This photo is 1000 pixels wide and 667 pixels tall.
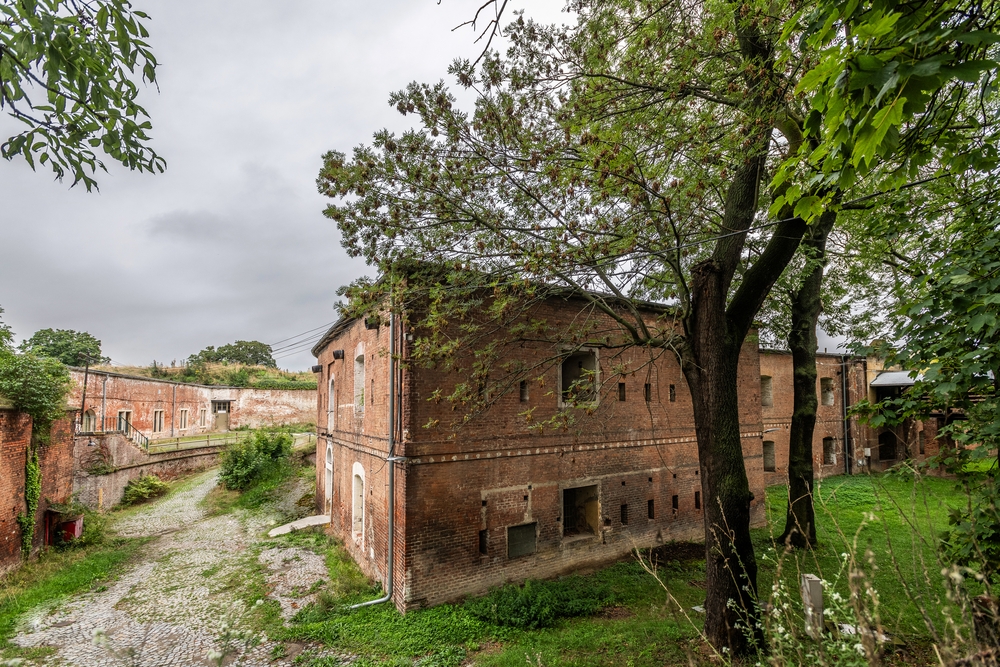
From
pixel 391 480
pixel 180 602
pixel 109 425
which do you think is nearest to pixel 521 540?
pixel 391 480

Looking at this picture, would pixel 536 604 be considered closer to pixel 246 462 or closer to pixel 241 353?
pixel 246 462

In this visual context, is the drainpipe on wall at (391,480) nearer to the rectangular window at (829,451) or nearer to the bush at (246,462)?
the bush at (246,462)

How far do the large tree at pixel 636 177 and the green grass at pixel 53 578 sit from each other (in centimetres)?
909

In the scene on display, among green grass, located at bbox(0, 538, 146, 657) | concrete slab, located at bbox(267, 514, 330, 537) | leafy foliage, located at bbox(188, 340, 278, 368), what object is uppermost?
leafy foliage, located at bbox(188, 340, 278, 368)

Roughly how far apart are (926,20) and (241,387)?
3813 centimetres

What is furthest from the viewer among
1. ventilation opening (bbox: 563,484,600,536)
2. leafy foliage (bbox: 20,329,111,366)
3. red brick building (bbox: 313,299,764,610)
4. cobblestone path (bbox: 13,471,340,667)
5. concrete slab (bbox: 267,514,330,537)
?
leafy foliage (bbox: 20,329,111,366)

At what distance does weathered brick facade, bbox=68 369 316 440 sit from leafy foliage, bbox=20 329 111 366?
1073 centimetres

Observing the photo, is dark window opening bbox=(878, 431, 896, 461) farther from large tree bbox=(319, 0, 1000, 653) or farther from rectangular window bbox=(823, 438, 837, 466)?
large tree bbox=(319, 0, 1000, 653)

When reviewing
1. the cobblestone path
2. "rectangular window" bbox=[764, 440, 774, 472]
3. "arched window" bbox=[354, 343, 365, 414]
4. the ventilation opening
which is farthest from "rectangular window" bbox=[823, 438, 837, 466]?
the cobblestone path

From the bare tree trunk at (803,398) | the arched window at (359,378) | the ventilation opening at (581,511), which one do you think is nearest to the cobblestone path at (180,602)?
the arched window at (359,378)

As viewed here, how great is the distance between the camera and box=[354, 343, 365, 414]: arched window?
12.3 metres

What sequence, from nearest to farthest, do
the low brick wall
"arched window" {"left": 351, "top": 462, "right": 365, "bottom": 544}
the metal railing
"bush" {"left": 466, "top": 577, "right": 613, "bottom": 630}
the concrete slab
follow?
"bush" {"left": 466, "top": 577, "right": 613, "bottom": 630} → "arched window" {"left": 351, "top": 462, "right": 365, "bottom": 544} → the concrete slab → the low brick wall → the metal railing

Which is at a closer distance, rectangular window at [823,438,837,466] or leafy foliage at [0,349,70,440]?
leafy foliage at [0,349,70,440]

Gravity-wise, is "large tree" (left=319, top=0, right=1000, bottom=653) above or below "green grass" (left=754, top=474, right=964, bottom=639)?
above
